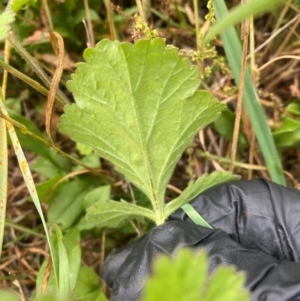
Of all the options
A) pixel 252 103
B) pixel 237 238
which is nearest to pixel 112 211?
pixel 237 238

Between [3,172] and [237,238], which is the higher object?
[3,172]

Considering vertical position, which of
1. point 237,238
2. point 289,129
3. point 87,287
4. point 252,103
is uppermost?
point 252,103

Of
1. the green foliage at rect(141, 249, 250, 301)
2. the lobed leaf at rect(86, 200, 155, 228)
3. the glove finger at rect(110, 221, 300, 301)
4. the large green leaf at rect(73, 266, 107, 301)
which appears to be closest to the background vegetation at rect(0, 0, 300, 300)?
the large green leaf at rect(73, 266, 107, 301)

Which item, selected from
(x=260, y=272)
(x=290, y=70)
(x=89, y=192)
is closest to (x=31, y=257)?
(x=89, y=192)

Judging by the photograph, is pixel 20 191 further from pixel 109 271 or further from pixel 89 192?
pixel 109 271

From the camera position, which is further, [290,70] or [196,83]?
[290,70]

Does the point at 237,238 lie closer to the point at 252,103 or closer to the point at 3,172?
the point at 252,103

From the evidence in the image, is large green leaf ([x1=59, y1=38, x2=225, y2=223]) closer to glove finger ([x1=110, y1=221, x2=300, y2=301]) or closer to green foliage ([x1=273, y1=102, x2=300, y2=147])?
glove finger ([x1=110, y1=221, x2=300, y2=301])

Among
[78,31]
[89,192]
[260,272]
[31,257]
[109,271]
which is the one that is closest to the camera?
[260,272]
